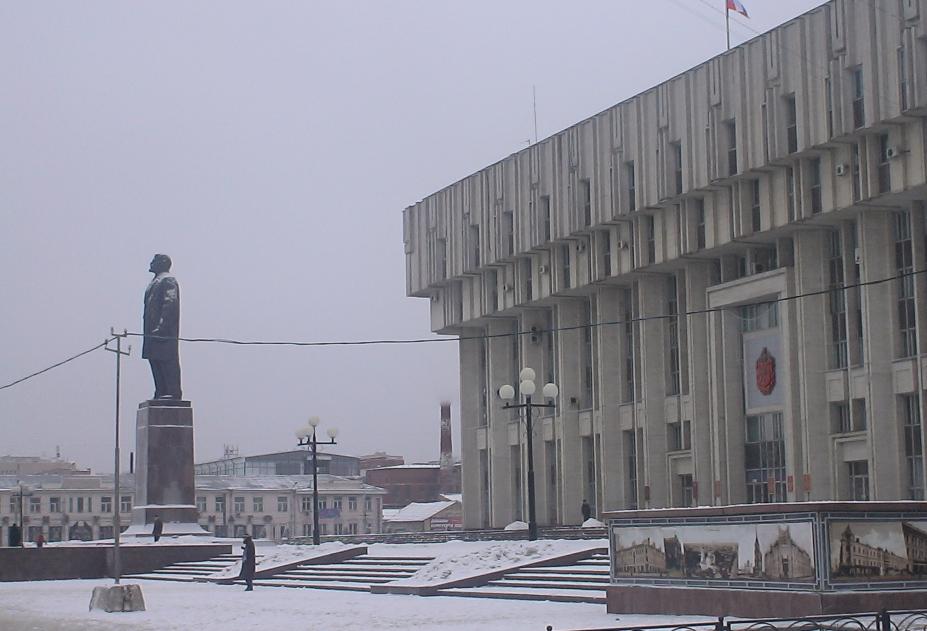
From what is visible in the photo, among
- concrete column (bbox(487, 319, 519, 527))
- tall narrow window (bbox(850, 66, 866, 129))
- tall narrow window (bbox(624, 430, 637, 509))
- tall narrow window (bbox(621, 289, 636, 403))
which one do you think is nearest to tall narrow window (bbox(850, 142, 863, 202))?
tall narrow window (bbox(850, 66, 866, 129))

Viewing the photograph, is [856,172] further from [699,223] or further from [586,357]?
[586,357]

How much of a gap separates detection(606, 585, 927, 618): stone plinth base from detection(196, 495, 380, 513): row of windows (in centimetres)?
7853

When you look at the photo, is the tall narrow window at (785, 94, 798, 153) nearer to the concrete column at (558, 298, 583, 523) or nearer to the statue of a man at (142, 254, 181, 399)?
the concrete column at (558, 298, 583, 523)

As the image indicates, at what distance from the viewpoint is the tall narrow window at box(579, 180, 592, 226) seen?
49250mm

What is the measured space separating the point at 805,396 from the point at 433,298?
950 inches

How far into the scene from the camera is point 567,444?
52594mm

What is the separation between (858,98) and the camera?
37.6 metres

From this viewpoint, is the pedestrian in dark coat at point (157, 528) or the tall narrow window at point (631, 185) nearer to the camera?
the pedestrian in dark coat at point (157, 528)

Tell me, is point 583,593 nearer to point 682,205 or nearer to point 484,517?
point 682,205

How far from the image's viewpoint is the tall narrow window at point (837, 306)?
132 ft

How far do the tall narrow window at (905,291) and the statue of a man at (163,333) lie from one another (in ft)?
73.6

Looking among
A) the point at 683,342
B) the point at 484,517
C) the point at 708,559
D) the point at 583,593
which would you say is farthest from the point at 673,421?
the point at 708,559

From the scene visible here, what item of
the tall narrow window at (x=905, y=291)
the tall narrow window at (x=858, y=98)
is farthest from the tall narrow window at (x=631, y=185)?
the tall narrow window at (x=905, y=291)

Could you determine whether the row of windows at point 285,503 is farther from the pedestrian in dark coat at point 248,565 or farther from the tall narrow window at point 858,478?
the pedestrian in dark coat at point 248,565
